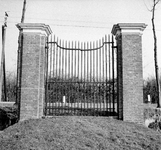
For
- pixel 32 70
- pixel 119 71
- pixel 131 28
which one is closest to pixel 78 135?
pixel 119 71

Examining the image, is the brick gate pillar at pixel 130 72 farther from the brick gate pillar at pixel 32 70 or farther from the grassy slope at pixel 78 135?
the brick gate pillar at pixel 32 70

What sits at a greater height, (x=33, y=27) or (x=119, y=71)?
(x=33, y=27)

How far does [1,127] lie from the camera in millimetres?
9922

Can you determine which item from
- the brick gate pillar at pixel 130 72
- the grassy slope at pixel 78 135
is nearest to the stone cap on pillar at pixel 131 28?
the brick gate pillar at pixel 130 72

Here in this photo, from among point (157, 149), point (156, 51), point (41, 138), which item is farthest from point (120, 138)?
point (156, 51)

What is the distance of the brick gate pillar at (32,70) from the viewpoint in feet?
23.9

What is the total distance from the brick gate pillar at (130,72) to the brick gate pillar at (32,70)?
283 centimetres

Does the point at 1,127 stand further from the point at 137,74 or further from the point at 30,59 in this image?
the point at 137,74

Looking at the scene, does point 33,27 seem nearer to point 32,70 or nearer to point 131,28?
point 32,70

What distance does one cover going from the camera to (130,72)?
7156 millimetres

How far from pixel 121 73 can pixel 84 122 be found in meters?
2.20

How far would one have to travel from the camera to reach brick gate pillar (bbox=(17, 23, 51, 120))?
7.28 metres

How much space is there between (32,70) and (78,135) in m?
3.06

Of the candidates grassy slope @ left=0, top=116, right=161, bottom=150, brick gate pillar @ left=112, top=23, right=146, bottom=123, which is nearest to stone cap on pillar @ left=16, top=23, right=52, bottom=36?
brick gate pillar @ left=112, top=23, right=146, bottom=123
